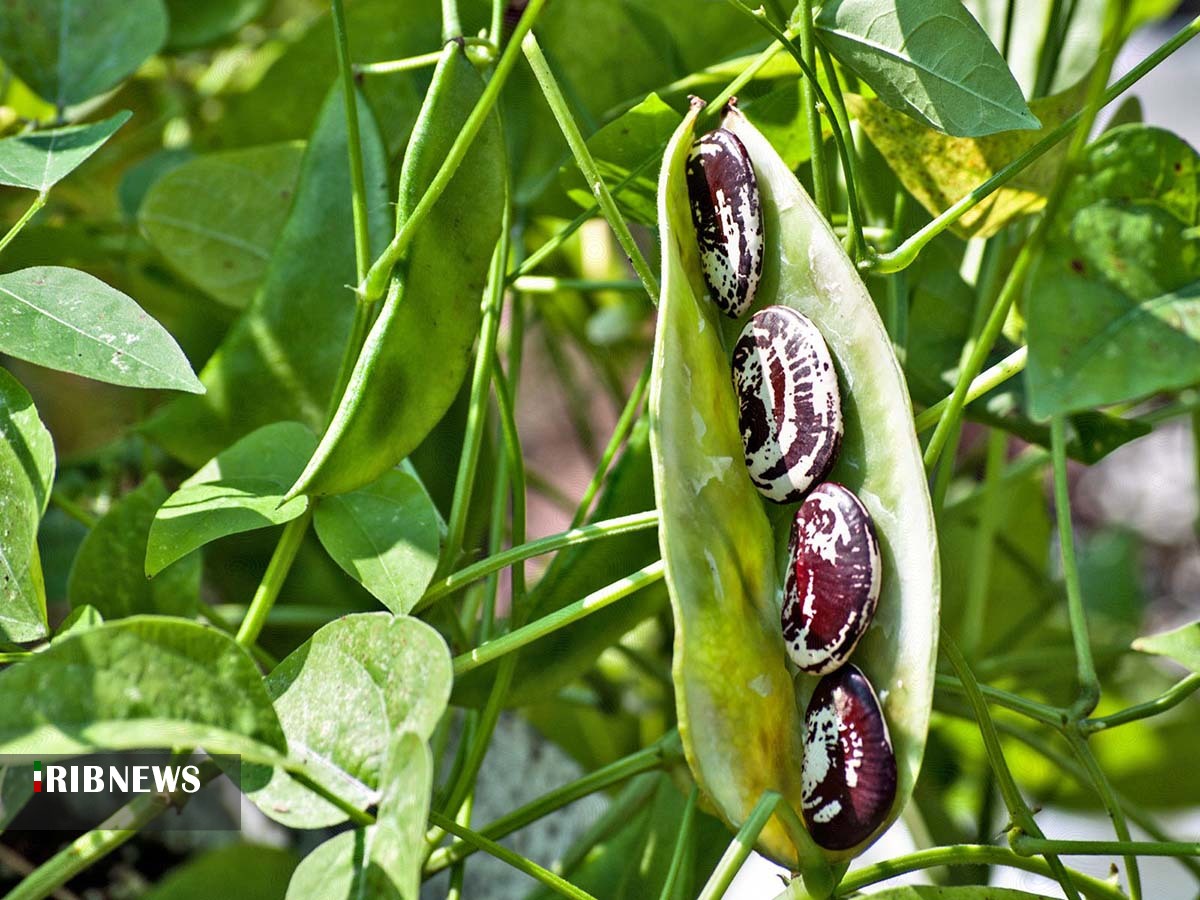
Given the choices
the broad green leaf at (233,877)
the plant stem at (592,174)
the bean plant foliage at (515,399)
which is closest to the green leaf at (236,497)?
the bean plant foliage at (515,399)

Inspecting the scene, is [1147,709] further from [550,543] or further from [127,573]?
[127,573]

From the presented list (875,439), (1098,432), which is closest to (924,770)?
(1098,432)

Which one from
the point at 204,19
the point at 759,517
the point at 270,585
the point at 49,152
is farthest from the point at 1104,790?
the point at 204,19

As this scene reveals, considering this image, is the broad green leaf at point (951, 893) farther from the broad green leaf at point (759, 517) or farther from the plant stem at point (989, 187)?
the plant stem at point (989, 187)

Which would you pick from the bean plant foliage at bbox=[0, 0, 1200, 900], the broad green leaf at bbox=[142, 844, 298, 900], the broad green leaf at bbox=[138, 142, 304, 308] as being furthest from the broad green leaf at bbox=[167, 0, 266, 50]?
the broad green leaf at bbox=[142, 844, 298, 900]

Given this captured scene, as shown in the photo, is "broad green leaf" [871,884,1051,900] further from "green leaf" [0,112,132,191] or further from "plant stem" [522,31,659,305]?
"green leaf" [0,112,132,191]

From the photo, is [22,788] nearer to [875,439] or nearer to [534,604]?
[534,604]
